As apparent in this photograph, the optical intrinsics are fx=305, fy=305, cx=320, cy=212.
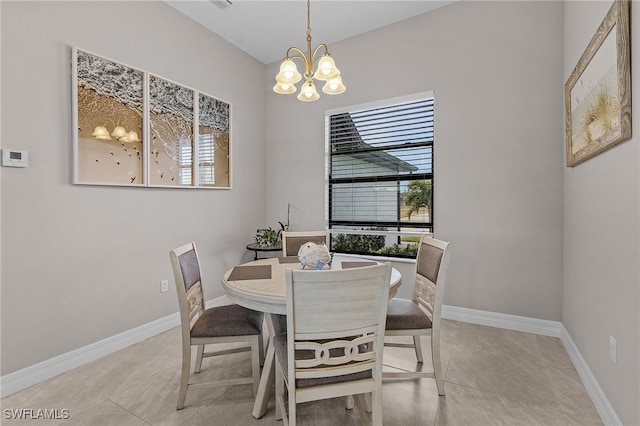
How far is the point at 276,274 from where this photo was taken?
1920 millimetres

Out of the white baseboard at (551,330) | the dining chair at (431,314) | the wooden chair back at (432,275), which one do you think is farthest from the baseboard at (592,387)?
the wooden chair back at (432,275)

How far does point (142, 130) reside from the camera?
2695 millimetres

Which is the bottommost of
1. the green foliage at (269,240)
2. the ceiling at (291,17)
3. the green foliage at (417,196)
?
the green foliage at (269,240)

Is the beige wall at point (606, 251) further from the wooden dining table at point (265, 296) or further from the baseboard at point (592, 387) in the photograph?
the wooden dining table at point (265, 296)

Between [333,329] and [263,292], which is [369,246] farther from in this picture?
[333,329]

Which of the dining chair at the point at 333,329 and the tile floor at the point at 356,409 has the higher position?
the dining chair at the point at 333,329

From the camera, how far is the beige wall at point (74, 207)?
1.97 metres

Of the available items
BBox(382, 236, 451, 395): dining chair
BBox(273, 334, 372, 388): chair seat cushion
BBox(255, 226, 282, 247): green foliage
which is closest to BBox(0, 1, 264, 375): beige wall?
BBox(255, 226, 282, 247): green foliage

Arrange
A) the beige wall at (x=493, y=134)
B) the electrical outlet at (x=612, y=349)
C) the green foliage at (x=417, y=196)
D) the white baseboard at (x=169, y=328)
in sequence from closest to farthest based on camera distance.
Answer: the electrical outlet at (x=612, y=349), the white baseboard at (x=169, y=328), the beige wall at (x=493, y=134), the green foliage at (x=417, y=196)

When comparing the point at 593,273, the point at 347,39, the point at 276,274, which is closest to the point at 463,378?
the point at 593,273

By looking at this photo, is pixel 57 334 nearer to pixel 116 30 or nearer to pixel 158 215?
pixel 158 215

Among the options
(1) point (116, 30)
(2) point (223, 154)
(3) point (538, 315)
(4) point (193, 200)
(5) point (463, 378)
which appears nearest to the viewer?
(5) point (463, 378)

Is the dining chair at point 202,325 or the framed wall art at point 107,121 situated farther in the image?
the framed wall art at point 107,121

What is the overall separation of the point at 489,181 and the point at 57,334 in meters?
3.71
